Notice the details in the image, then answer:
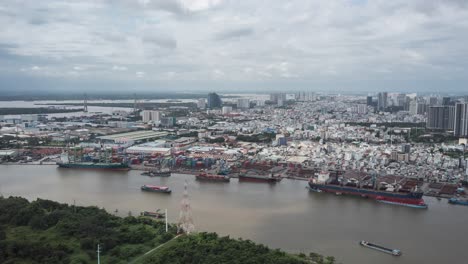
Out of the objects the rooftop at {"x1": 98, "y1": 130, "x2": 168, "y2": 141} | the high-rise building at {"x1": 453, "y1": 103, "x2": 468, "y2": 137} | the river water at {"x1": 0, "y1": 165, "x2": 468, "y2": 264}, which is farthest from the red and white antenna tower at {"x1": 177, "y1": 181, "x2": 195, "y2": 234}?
the high-rise building at {"x1": 453, "y1": 103, "x2": 468, "y2": 137}

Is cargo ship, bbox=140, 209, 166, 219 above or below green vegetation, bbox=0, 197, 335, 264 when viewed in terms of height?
below

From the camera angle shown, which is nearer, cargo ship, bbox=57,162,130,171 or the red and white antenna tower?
the red and white antenna tower

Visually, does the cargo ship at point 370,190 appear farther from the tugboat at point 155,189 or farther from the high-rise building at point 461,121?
the high-rise building at point 461,121

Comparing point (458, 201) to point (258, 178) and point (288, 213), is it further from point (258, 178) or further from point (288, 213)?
point (258, 178)

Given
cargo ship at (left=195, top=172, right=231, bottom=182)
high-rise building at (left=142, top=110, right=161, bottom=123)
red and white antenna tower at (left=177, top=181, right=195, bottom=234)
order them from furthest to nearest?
high-rise building at (left=142, top=110, right=161, bottom=123) → cargo ship at (left=195, top=172, right=231, bottom=182) → red and white antenna tower at (left=177, top=181, right=195, bottom=234)

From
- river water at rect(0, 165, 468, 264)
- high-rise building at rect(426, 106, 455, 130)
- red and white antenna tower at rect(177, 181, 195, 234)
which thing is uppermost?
high-rise building at rect(426, 106, 455, 130)

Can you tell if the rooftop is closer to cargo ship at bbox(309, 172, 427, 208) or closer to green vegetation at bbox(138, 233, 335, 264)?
cargo ship at bbox(309, 172, 427, 208)
